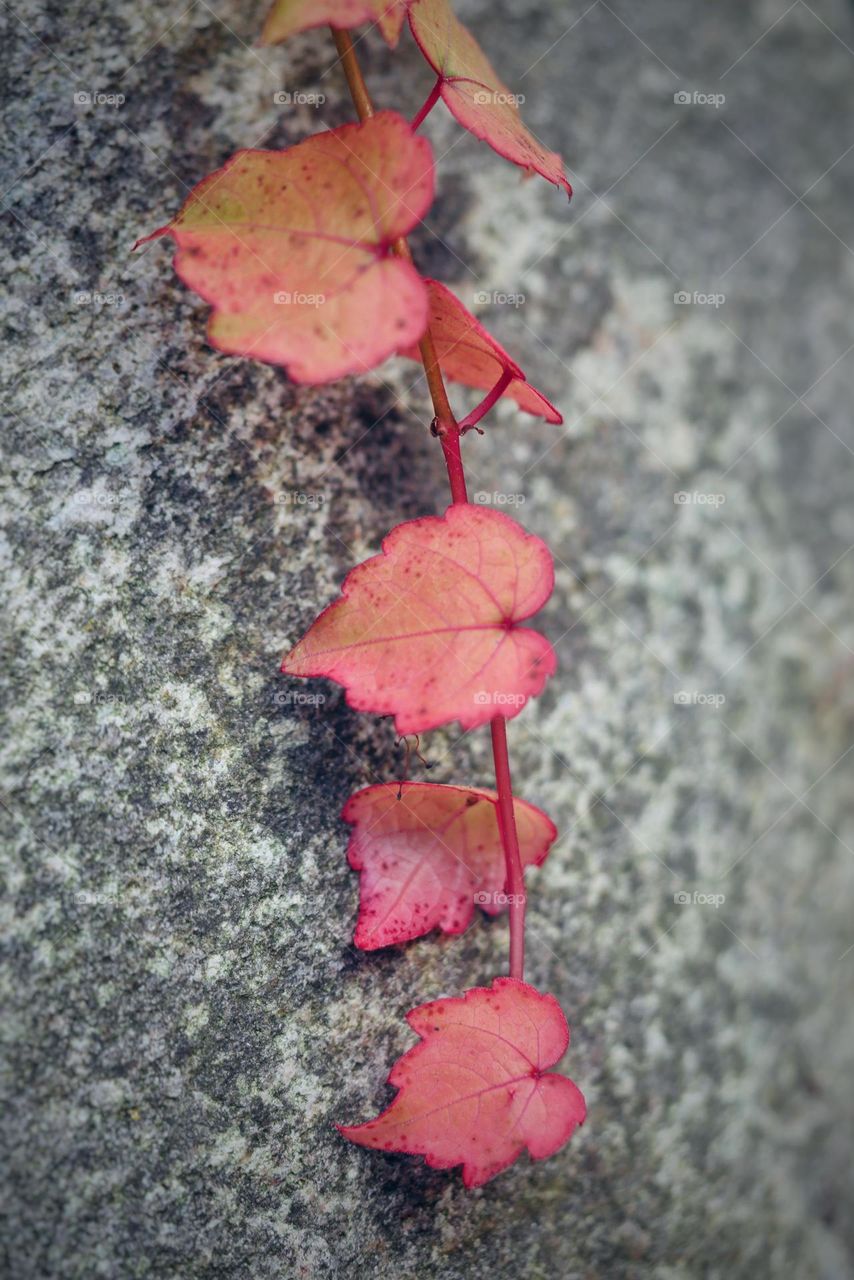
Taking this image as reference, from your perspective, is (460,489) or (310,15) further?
(460,489)

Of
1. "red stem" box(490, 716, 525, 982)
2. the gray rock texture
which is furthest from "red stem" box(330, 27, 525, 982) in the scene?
the gray rock texture

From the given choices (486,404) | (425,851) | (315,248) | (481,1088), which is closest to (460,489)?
(486,404)

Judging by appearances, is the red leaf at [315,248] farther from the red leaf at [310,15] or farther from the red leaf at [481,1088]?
the red leaf at [481,1088]

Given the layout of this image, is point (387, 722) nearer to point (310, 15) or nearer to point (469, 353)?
point (469, 353)

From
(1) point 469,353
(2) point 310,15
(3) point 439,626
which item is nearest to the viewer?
(2) point 310,15

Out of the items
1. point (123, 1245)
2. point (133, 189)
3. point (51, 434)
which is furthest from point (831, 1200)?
point (133, 189)

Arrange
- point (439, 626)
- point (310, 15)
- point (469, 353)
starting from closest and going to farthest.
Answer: point (310, 15) < point (439, 626) < point (469, 353)

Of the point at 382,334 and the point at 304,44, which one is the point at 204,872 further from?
the point at 304,44

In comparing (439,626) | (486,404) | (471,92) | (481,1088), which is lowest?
(481,1088)
